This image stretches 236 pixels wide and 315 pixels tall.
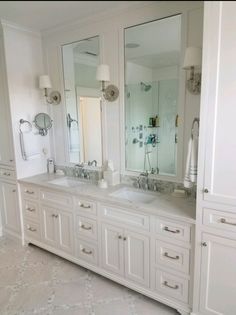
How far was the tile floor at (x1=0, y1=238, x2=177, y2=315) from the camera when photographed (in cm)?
186

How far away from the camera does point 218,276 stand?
1551 millimetres

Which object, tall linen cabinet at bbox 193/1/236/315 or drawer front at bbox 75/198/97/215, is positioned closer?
tall linen cabinet at bbox 193/1/236/315

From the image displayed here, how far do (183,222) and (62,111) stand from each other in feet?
6.11

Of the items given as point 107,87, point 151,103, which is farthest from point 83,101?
point 151,103

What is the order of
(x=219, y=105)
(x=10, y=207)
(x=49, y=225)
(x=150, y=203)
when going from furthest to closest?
(x=10, y=207)
(x=49, y=225)
(x=150, y=203)
(x=219, y=105)

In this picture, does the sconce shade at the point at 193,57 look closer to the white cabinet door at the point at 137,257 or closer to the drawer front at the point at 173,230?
the drawer front at the point at 173,230

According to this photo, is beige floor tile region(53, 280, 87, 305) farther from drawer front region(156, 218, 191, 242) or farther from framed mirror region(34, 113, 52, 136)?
framed mirror region(34, 113, 52, 136)

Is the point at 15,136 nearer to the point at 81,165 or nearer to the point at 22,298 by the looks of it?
the point at 81,165

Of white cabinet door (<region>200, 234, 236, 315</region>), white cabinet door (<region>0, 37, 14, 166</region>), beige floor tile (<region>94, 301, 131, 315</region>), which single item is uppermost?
white cabinet door (<region>0, 37, 14, 166</region>)

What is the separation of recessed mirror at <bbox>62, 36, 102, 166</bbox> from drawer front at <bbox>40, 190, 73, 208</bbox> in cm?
52

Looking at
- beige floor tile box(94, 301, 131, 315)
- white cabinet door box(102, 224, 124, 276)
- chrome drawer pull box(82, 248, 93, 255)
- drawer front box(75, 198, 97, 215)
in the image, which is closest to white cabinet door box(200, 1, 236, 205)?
white cabinet door box(102, 224, 124, 276)

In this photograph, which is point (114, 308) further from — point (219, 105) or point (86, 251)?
point (219, 105)

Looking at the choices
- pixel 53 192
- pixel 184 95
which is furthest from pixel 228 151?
pixel 53 192

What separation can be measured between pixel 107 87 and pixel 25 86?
98 centimetres
